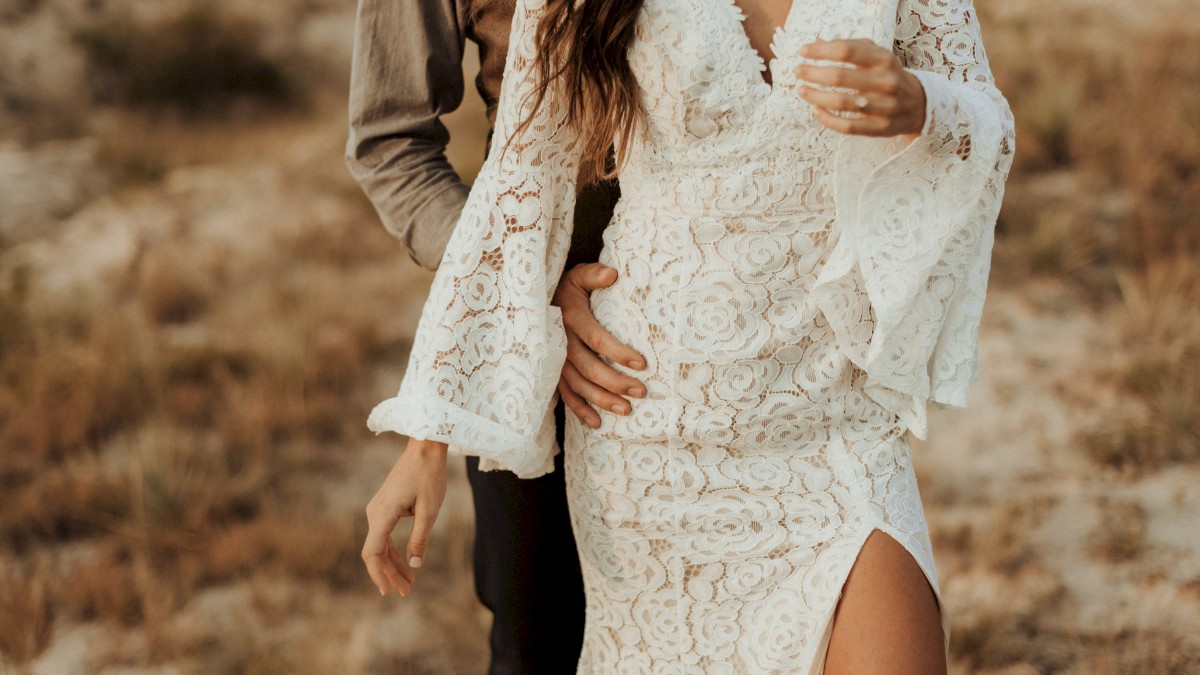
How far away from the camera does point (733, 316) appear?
1.55 meters

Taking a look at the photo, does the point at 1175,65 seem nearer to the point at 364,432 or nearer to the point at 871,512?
the point at 364,432

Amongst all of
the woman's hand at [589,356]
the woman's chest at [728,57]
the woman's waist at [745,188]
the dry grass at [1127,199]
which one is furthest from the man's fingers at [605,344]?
the dry grass at [1127,199]

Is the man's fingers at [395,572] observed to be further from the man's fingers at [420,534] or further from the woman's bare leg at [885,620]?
the woman's bare leg at [885,620]

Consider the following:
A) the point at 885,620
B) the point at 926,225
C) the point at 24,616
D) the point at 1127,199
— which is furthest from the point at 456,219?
the point at 1127,199

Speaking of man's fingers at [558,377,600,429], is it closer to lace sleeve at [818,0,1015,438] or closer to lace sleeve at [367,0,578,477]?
lace sleeve at [367,0,578,477]

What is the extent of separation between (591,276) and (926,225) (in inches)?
21.2

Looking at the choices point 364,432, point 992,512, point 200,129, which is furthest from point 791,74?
point 200,129

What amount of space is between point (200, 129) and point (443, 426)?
7.44 meters

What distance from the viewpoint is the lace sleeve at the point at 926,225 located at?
1.42 meters

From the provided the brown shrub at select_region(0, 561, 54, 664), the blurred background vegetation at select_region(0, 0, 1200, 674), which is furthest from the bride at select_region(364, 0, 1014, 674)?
the brown shrub at select_region(0, 561, 54, 664)

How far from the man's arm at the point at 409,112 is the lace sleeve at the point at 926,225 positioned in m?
0.75

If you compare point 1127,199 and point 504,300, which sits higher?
point 504,300

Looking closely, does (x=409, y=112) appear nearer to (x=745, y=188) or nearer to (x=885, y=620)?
(x=745, y=188)

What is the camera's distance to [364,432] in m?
4.85
